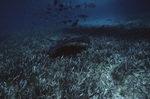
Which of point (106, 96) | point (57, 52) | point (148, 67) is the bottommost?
point (106, 96)

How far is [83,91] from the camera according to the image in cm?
211

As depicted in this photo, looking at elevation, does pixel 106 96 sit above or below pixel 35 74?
below

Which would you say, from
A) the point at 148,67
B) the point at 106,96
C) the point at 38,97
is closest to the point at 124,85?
the point at 106,96

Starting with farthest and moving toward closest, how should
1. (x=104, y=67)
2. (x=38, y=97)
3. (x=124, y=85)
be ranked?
(x=104, y=67)
(x=124, y=85)
(x=38, y=97)

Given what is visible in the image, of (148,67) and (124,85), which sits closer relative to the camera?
(124,85)

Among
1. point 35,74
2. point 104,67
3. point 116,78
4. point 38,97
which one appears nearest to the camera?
point 38,97

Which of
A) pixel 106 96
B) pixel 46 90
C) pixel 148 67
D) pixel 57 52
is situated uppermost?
pixel 57 52

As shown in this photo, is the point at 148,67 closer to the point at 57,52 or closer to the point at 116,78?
the point at 116,78

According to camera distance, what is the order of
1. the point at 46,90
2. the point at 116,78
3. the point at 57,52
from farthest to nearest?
1. the point at 57,52
2. the point at 116,78
3. the point at 46,90

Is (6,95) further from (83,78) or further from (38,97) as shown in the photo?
(83,78)

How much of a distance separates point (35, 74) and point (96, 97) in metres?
2.13

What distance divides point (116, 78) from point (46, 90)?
221 centimetres

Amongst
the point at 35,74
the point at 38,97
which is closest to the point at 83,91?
the point at 38,97

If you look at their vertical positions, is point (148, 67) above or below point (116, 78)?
above
